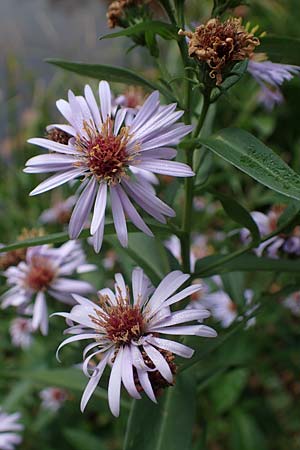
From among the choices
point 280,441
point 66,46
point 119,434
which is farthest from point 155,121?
point 66,46

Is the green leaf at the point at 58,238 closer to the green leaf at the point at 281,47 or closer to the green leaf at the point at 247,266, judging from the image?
the green leaf at the point at 247,266

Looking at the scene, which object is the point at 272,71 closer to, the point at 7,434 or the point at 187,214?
the point at 187,214

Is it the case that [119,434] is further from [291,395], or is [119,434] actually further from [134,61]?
[134,61]

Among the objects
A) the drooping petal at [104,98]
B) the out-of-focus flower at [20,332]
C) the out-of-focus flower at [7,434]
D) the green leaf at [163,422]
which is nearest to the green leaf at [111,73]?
the drooping petal at [104,98]

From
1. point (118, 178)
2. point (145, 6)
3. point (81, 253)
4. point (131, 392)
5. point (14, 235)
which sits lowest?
point (14, 235)

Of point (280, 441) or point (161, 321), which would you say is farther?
point (280, 441)

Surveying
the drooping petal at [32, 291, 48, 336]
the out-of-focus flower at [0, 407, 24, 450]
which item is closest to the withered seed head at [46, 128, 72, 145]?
the drooping petal at [32, 291, 48, 336]

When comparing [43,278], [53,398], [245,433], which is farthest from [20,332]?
[245,433]
